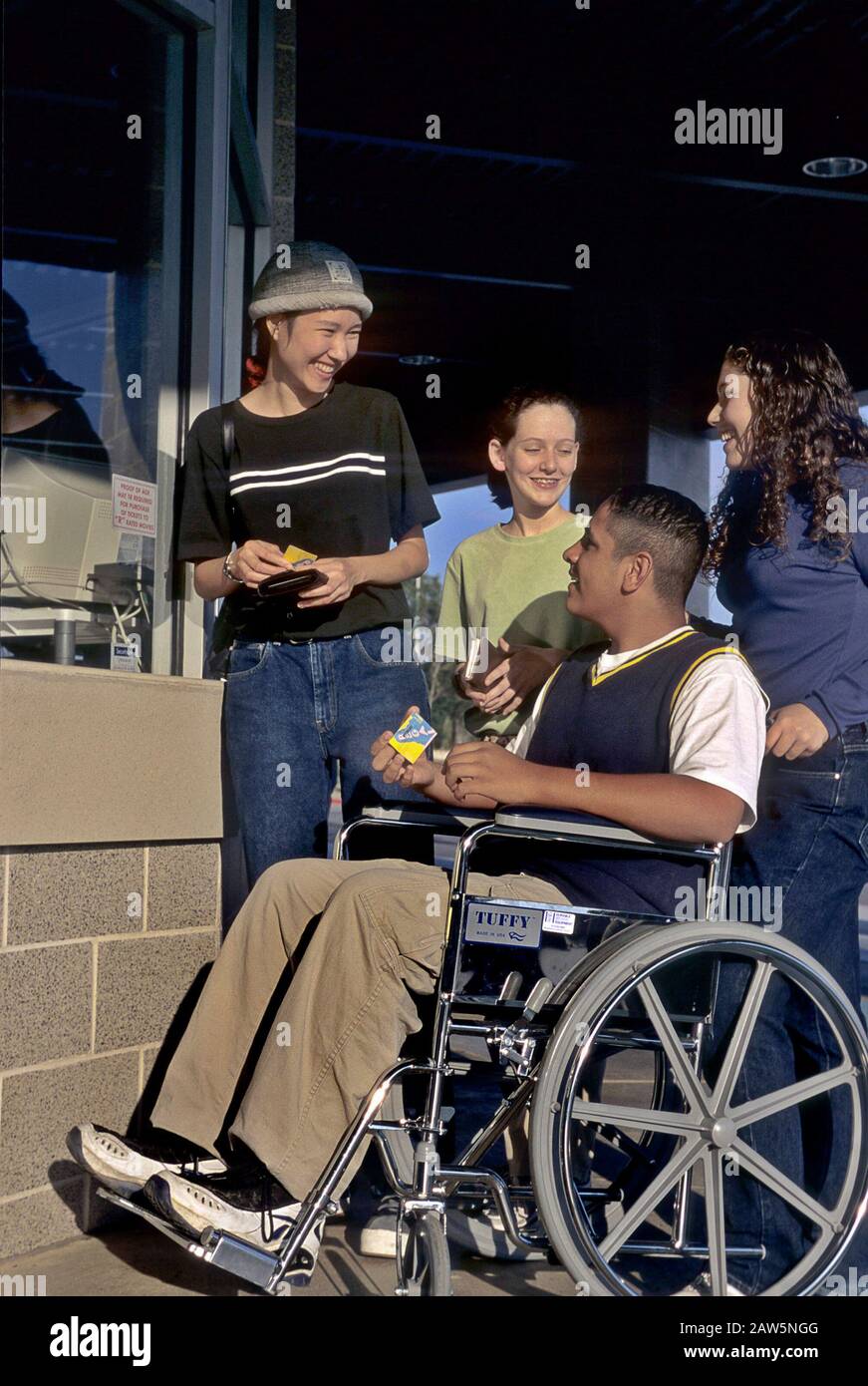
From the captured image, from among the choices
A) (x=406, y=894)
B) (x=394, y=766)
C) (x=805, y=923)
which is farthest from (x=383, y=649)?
(x=805, y=923)

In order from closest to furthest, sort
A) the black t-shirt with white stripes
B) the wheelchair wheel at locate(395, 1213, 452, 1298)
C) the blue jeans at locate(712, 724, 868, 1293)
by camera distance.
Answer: the wheelchair wheel at locate(395, 1213, 452, 1298) → the blue jeans at locate(712, 724, 868, 1293) → the black t-shirt with white stripes

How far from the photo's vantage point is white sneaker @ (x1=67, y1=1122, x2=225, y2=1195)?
227 cm

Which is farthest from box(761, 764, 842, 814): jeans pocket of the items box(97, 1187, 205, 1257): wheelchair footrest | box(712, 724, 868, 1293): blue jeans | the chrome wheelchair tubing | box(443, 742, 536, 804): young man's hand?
box(97, 1187, 205, 1257): wheelchair footrest

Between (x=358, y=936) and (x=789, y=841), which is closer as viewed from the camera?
(x=358, y=936)

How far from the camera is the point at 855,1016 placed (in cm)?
228

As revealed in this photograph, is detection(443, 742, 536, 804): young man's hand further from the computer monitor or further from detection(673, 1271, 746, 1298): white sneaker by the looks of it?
the computer monitor

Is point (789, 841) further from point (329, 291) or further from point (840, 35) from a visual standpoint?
point (840, 35)

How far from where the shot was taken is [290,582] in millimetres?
2764

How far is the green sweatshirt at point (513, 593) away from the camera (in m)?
3.03

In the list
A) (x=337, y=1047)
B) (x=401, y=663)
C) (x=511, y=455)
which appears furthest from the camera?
(x=511, y=455)

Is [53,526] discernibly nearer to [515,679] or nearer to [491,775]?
[515,679]

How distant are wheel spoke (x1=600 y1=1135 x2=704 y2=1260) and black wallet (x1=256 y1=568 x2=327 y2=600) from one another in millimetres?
1267
